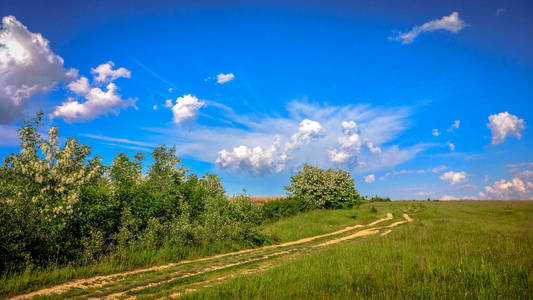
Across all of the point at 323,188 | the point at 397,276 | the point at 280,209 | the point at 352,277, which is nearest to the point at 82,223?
the point at 352,277

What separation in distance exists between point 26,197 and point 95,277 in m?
5.91

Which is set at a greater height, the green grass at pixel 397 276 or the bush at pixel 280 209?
the bush at pixel 280 209

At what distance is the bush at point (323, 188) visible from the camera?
41219 mm

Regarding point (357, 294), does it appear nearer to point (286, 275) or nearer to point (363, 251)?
point (286, 275)

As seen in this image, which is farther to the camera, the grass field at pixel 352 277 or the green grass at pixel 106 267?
the green grass at pixel 106 267

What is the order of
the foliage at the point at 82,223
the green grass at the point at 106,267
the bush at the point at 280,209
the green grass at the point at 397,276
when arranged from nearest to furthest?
the green grass at the point at 397,276 < the green grass at the point at 106,267 < the foliage at the point at 82,223 < the bush at the point at 280,209

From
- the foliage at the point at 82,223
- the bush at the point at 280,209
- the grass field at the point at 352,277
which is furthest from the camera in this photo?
the bush at the point at 280,209

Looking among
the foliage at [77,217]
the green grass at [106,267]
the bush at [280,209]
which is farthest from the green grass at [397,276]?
the bush at [280,209]

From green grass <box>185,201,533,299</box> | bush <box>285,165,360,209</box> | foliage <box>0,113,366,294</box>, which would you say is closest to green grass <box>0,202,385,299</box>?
foliage <box>0,113,366,294</box>

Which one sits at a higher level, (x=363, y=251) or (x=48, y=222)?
(x=48, y=222)

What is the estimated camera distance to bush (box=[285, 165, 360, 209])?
41.2 meters

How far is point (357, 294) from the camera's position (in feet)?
23.2

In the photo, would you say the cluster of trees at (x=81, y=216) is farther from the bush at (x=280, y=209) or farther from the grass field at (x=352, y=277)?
the bush at (x=280, y=209)

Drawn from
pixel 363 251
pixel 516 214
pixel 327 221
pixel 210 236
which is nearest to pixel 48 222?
pixel 210 236
